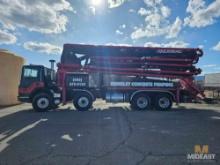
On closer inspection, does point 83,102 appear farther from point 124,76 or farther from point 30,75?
point 30,75

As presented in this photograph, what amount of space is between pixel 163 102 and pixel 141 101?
4.45 feet

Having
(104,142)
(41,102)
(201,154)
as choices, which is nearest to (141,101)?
(41,102)

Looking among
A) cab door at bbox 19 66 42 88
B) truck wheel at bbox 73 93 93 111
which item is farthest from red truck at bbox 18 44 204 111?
cab door at bbox 19 66 42 88

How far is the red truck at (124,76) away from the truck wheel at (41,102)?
19 cm

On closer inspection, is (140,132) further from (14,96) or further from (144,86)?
(14,96)

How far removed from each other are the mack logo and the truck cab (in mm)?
8823

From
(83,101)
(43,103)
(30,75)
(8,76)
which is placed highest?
(8,76)

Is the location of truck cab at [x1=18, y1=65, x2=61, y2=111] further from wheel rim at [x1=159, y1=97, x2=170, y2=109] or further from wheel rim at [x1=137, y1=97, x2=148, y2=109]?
wheel rim at [x1=159, y1=97, x2=170, y2=109]

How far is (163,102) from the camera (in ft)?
41.5

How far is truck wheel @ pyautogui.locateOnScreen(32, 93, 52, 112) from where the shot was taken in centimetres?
1191

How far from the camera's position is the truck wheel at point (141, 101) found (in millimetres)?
12555

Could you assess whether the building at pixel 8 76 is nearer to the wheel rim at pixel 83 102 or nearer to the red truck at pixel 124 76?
the red truck at pixel 124 76

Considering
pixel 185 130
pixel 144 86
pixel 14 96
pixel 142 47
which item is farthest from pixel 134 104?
pixel 14 96

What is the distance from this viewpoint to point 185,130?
7258 mm
